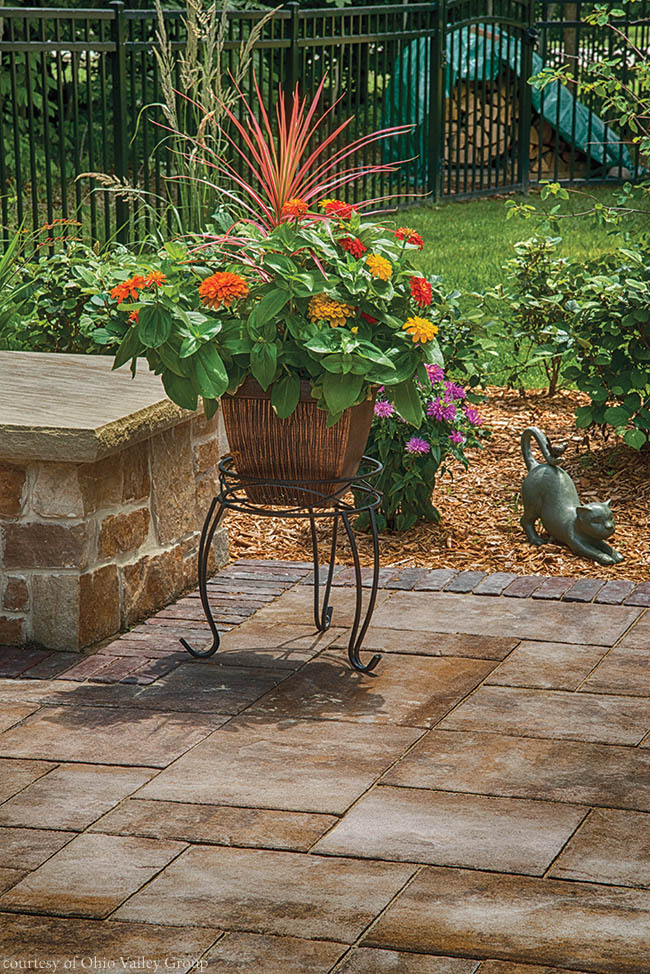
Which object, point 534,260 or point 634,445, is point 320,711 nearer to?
point 634,445

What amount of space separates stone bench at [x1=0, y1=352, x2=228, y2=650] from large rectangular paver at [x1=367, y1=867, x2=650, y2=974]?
1.69m

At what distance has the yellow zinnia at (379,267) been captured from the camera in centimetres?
356

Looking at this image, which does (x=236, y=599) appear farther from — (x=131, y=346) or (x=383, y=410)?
(x=131, y=346)

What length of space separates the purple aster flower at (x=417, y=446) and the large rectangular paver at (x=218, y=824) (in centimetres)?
225

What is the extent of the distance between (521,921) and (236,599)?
7.05 ft

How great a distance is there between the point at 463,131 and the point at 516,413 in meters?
7.97

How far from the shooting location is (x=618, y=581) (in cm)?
467

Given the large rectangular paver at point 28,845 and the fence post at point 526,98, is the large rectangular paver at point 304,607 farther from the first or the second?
the fence post at point 526,98

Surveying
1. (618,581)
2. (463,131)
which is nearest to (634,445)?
(618,581)

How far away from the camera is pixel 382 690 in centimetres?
375

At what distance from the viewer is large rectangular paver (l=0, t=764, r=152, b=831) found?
9.78ft

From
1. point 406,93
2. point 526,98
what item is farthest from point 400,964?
point 526,98

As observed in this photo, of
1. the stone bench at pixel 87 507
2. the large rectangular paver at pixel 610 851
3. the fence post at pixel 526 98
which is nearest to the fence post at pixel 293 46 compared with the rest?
the fence post at pixel 526 98

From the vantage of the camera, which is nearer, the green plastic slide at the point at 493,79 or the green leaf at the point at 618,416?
the green leaf at the point at 618,416
